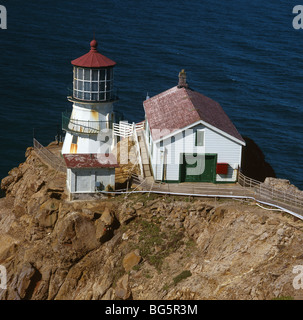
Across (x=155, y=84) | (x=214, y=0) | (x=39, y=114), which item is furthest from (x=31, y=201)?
(x=214, y=0)

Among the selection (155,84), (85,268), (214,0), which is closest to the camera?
(85,268)

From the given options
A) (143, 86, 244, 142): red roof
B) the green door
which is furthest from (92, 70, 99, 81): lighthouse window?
the green door

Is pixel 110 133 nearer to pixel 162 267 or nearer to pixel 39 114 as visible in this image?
pixel 162 267

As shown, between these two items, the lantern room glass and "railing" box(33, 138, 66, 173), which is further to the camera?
"railing" box(33, 138, 66, 173)

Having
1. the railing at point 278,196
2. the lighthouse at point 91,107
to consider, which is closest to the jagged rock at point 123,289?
the railing at point 278,196

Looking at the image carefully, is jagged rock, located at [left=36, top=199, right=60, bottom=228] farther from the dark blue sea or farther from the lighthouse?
the dark blue sea

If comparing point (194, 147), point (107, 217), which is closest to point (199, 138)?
point (194, 147)
